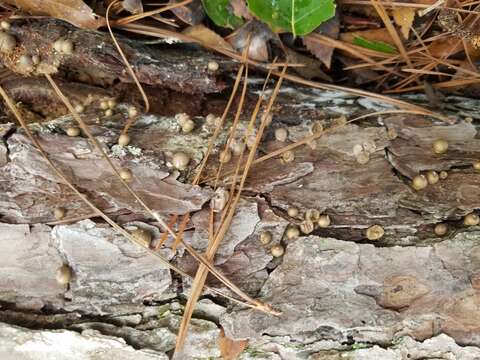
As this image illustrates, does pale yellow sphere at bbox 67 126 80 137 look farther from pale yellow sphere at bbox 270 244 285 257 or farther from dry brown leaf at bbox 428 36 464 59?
dry brown leaf at bbox 428 36 464 59

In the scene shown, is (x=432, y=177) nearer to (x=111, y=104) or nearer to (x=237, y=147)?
(x=237, y=147)

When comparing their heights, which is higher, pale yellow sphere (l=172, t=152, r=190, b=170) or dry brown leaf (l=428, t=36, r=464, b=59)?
dry brown leaf (l=428, t=36, r=464, b=59)

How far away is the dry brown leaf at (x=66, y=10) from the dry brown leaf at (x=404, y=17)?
1.16m

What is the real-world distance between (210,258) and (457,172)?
0.96m

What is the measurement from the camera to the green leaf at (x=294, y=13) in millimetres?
1840

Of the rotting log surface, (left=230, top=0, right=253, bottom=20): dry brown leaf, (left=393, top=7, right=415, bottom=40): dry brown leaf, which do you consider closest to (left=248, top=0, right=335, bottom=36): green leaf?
(left=230, top=0, right=253, bottom=20): dry brown leaf

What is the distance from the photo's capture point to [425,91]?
2.07m

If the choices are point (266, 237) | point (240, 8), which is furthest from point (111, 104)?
point (266, 237)

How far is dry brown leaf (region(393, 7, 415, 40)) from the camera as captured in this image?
1956 mm

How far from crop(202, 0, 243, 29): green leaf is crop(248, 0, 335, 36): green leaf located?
5.3 inches

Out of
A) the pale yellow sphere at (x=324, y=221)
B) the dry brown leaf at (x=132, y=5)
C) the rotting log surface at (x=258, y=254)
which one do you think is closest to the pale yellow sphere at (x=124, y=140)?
the rotting log surface at (x=258, y=254)

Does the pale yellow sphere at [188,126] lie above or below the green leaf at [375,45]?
below

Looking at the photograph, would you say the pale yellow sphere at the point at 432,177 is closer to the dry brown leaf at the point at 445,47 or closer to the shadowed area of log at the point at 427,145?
the shadowed area of log at the point at 427,145

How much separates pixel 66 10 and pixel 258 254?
1.16m
